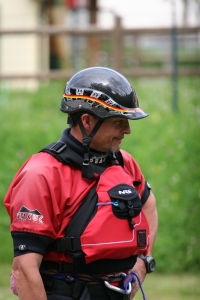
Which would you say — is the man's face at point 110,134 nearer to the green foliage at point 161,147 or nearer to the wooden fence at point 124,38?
the green foliage at point 161,147

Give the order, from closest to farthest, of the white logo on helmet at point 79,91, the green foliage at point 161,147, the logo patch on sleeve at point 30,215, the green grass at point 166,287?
the logo patch on sleeve at point 30,215 → the white logo on helmet at point 79,91 → the green grass at point 166,287 → the green foliage at point 161,147

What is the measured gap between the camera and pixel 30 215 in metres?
3.63

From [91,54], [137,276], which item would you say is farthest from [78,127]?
[91,54]

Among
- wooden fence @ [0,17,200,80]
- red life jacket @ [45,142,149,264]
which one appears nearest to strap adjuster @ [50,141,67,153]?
red life jacket @ [45,142,149,264]

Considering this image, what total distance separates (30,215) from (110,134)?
1.99ft

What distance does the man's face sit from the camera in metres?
3.90

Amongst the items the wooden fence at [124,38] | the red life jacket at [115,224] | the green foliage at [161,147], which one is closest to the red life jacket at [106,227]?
the red life jacket at [115,224]

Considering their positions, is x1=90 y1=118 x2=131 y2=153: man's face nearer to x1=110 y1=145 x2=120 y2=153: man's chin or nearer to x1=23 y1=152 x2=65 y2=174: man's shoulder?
x1=110 y1=145 x2=120 y2=153: man's chin

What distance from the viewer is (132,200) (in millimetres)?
3816

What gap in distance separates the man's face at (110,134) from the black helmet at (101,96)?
2.6 inches

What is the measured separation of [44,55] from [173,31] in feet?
41.8

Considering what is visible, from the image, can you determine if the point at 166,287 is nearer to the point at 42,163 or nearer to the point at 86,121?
the point at 86,121

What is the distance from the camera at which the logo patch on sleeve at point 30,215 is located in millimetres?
3629

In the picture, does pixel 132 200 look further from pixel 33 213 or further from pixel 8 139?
pixel 8 139
